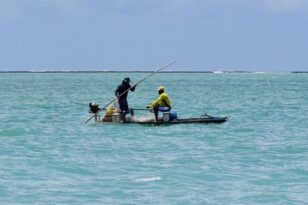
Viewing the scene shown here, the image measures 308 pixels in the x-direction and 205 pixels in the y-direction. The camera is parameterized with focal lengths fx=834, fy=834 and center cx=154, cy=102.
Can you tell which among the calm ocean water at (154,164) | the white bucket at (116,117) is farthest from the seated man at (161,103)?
the white bucket at (116,117)

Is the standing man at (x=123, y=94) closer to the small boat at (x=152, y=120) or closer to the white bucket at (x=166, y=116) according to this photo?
the small boat at (x=152, y=120)

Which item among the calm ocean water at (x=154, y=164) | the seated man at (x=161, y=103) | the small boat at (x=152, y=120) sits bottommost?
the calm ocean water at (x=154, y=164)

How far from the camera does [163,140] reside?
25.6 m

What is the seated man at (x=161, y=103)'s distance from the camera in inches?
1117

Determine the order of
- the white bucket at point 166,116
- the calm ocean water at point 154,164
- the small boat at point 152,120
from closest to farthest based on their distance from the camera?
the calm ocean water at point 154,164 < the white bucket at point 166,116 < the small boat at point 152,120

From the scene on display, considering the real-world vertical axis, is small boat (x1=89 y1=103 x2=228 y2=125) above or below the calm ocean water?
above

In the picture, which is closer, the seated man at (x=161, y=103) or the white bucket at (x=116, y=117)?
the seated man at (x=161, y=103)

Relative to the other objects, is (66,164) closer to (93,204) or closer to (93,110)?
(93,204)

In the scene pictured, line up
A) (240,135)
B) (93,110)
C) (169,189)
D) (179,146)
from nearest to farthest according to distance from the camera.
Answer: (169,189)
(179,146)
(240,135)
(93,110)

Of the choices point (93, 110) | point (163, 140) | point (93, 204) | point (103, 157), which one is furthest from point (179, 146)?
point (93, 204)

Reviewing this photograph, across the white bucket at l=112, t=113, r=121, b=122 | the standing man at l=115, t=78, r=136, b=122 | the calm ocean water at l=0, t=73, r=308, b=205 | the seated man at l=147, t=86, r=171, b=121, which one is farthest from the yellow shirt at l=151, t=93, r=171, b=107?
the white bucket at l=112, t=113, r=121, b=122

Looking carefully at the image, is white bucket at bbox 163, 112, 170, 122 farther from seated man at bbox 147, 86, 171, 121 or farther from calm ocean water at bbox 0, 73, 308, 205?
calm ocean water at bbox 0, 73, 308, 205

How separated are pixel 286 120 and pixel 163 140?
12.2 metres

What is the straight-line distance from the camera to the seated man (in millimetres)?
28359
